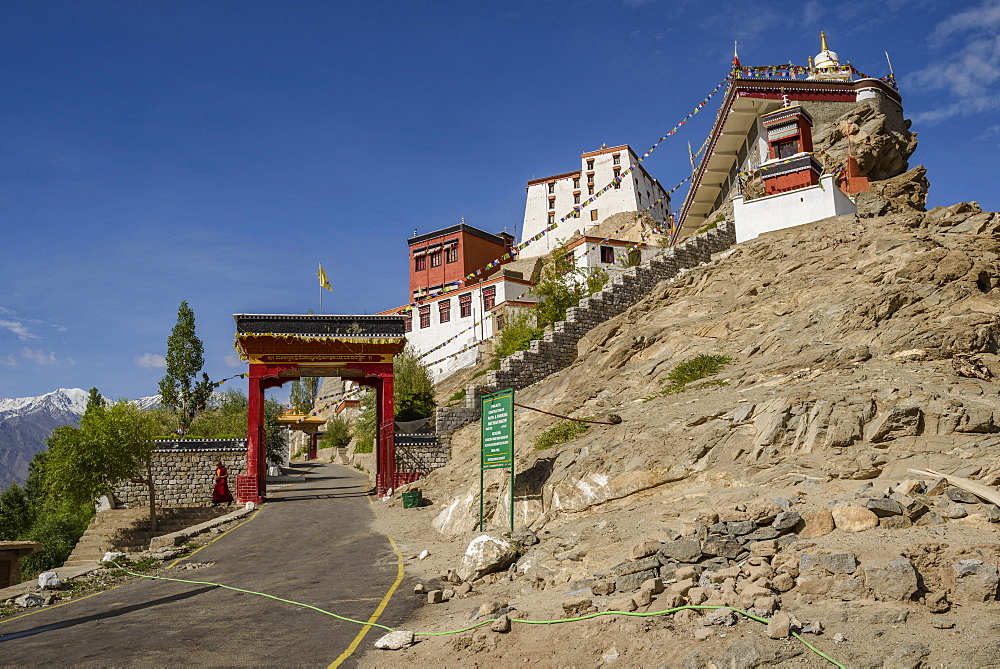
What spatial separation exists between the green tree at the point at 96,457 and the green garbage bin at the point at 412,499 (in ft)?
35.6

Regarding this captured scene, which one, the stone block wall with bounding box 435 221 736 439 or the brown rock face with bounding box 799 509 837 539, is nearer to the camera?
the brown rock face with bounding box 799 509 837 539

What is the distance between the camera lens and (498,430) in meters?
17.5

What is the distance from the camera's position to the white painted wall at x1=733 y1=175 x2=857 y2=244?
29062 millimetres

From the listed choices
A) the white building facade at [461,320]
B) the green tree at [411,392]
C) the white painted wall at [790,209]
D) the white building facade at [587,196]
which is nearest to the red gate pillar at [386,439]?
the green tree at [411,392]

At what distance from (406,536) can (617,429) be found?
7.14 meters

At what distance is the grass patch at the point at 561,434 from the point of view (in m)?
18.9

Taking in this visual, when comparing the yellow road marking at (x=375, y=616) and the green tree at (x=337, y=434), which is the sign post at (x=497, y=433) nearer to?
the yellow road marking at (x=375, y=616)

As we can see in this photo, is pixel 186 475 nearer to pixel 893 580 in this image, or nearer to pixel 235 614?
pixel 235 614

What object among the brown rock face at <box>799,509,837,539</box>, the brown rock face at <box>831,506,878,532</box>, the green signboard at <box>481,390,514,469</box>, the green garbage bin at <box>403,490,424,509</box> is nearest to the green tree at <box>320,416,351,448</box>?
the green garbage bin at <box>403,490,424,509</box>

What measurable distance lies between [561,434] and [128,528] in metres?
18.9

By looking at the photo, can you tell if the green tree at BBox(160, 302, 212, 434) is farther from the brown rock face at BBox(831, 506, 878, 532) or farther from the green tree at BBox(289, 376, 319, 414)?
the brown rock face at BBox(831, 506, 878, 532)

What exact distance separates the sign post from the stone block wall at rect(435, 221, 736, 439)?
444 inches

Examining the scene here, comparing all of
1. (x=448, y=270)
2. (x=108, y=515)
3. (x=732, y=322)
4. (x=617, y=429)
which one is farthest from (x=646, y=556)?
(x=448, y=270)

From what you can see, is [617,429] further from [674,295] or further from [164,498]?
[164,498]
